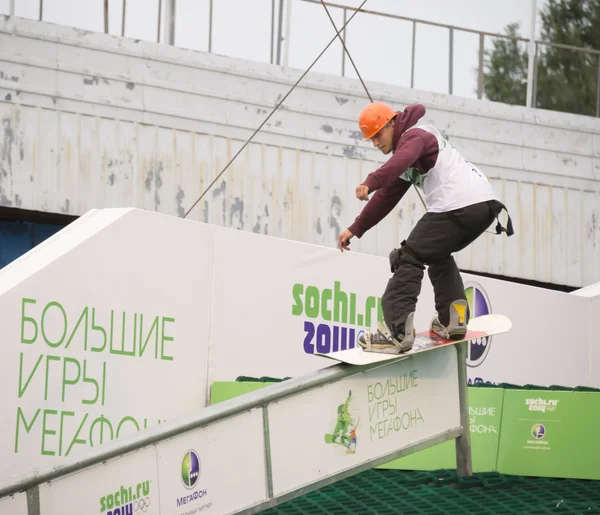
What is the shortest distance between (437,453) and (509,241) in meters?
6.85

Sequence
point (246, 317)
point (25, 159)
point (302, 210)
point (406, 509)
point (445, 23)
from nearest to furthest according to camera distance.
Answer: point (406, 509) → point (246, 317) → point (25, 159) → point (302, 210) → point (445, 23)

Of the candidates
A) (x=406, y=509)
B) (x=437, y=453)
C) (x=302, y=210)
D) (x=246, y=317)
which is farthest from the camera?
(x=302, y=210)

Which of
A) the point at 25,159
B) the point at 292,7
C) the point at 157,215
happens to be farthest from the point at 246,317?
the point at 292,7

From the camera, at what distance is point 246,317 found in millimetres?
7246

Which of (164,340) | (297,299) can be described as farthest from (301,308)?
(164,340)

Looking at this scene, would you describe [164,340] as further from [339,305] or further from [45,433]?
[339,305]

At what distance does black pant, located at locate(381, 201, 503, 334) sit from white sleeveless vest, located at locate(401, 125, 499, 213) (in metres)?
0.04

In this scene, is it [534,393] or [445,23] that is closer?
[534,393]

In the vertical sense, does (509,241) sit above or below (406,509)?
above

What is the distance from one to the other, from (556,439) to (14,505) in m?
3.70

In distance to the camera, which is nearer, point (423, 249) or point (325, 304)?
point (423, 249)

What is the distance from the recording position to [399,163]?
505cm

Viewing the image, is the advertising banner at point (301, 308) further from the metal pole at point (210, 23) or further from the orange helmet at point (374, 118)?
the metal pole at point (210, 23)

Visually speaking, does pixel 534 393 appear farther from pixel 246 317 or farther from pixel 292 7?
pixel 292 7
